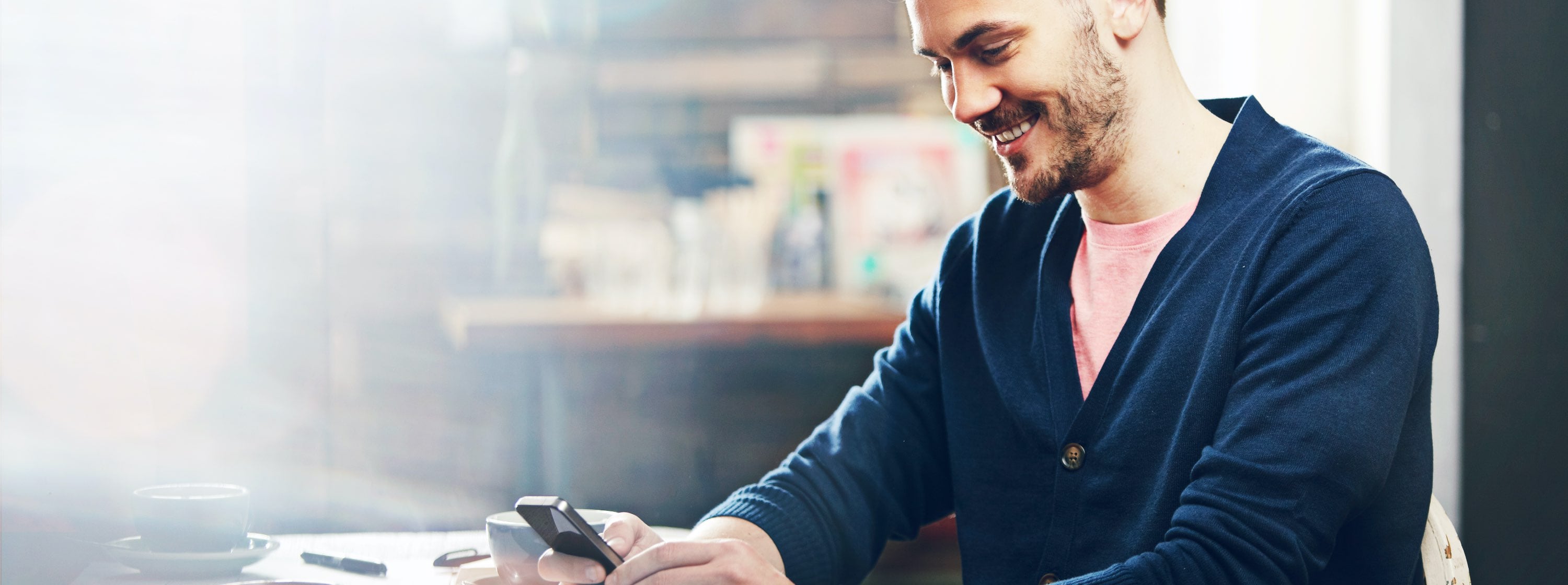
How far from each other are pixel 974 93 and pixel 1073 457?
35cm

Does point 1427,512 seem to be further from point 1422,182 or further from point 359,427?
point 359,427

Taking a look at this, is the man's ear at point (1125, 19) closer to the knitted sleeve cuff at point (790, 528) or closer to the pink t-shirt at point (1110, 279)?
the pink t-shirt at point (1110, 279)

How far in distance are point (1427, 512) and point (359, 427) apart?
117 inches

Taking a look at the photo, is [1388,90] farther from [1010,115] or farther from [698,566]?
[698,566]

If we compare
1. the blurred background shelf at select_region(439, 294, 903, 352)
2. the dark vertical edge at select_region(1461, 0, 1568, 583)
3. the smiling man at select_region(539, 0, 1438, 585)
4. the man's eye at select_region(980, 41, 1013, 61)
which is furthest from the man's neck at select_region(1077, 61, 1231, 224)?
the blurred background shelf at select_region(439, 294, 903, 352)

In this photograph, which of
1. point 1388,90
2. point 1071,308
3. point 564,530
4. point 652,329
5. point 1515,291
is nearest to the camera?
point 564,530

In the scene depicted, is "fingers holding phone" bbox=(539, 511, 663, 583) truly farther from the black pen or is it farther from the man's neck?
the man's neck

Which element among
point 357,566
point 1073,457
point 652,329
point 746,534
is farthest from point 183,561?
point 652,329

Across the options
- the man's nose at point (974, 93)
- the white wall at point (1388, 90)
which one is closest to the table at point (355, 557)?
the man's nose at point (974, 93)

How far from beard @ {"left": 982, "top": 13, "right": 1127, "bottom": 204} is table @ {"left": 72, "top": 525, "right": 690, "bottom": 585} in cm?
49

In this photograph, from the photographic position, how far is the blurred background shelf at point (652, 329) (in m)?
2.80

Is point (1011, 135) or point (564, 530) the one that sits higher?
point (1011, 135)

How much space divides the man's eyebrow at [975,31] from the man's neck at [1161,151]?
15 cm

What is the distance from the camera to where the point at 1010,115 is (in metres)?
1.14
